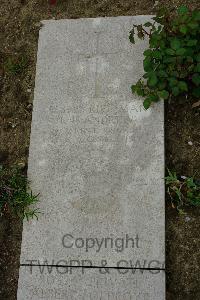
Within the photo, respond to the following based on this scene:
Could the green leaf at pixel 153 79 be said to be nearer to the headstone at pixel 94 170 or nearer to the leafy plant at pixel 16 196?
the headstone at pixel 94 170

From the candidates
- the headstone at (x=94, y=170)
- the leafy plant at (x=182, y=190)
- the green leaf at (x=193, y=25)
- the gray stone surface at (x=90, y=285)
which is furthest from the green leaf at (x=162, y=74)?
the gray stone surface at (x=90, y=285)

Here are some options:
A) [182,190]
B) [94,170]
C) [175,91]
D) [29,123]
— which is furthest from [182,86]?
[29,123]

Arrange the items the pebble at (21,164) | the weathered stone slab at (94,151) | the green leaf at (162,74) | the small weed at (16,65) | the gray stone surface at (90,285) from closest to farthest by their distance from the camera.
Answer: the gray stone surface at (90,285) < the weathered stone slab at (94,151) < the green leaf at (162,74) < the pebble at (21,164) < the small weed at (16,65)

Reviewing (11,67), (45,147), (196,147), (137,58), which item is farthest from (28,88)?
(196,147)

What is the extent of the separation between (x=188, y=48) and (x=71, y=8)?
→ 116cm

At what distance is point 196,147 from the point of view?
318cm

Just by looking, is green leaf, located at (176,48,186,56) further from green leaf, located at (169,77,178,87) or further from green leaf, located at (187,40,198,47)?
green leaf, located at (169,77,178,87)

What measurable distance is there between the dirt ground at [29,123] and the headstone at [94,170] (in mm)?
156

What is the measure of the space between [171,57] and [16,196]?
1.40 metres

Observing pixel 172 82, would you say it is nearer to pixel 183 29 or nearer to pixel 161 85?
pixel 161 85

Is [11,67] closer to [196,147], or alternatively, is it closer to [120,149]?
[120,149]

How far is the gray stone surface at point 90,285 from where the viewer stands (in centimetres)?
281

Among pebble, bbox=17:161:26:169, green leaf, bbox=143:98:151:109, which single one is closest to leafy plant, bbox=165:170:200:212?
green leaf, bbox=143:98:151:109

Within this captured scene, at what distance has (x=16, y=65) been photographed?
362 centimetres
